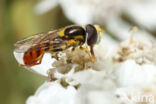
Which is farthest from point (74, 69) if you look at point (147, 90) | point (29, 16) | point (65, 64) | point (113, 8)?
point (113, 8)

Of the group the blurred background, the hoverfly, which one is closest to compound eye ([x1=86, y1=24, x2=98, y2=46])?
the hoverfly

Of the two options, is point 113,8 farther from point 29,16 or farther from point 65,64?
point 65,64

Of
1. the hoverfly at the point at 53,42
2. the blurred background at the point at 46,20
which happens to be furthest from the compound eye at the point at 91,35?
the blurred background at the point at 46,20

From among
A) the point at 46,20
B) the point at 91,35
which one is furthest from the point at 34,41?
the point at 46,20

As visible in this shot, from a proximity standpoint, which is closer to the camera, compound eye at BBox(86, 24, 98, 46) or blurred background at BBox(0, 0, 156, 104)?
compound eye at BBox(86, 24, 98, 46)

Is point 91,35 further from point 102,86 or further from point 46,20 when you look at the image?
point 46,20

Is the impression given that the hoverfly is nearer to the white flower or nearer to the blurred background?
the white flower

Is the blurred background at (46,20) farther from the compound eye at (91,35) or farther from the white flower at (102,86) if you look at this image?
the white flower at (102,86)

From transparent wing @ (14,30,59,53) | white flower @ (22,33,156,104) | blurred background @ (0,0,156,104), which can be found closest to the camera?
white flower @ (22,33,156,104)
